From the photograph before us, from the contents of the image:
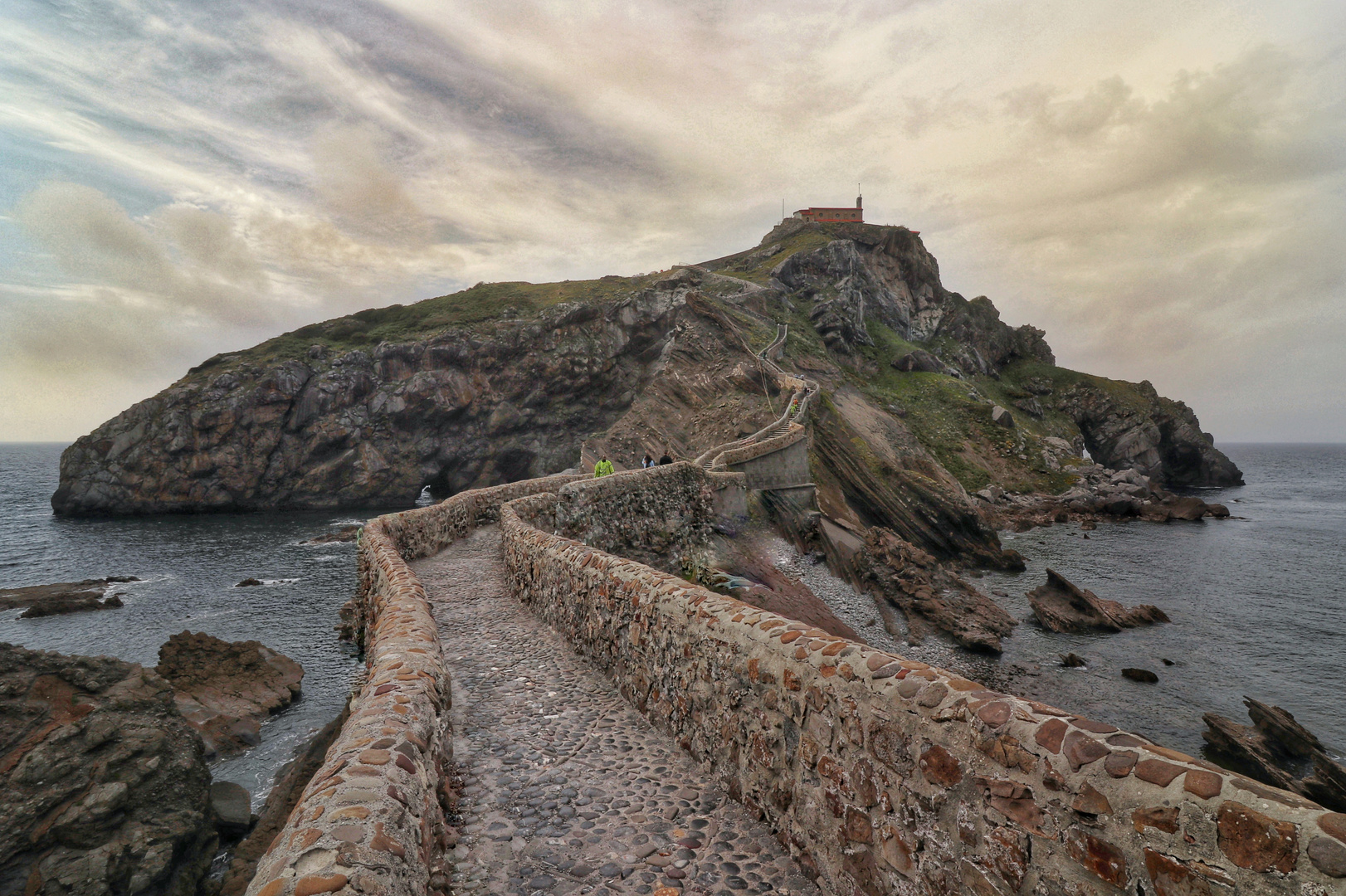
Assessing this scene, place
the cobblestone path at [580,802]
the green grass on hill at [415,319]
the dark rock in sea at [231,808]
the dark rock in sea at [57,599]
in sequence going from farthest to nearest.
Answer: the green grass on hill at [415,319], the dark rock in sea at [57,599], the dark rock in sea at [231,808], the cobblestone path at [580,802]

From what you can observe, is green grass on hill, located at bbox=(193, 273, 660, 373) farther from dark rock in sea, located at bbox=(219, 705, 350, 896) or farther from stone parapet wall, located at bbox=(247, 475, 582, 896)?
stone parapet wall, located at bbox=(247, 475, 582, 896)

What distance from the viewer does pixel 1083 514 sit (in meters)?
53.2

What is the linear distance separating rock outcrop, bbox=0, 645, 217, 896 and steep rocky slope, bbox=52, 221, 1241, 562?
3807 cm

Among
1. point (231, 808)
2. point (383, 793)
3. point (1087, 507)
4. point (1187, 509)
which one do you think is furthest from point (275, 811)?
point (1187, 509)

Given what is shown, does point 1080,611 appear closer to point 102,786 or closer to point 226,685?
point 102,786

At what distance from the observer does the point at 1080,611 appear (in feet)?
86.2

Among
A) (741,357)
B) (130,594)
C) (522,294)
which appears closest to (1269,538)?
(741,357)

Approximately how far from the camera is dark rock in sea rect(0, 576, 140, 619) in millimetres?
30406

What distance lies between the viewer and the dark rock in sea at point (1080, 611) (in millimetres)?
25609

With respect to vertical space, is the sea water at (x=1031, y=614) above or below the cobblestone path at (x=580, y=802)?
below

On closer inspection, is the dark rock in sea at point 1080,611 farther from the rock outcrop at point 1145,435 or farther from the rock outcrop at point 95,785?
the rock outcrop at point 1145,435

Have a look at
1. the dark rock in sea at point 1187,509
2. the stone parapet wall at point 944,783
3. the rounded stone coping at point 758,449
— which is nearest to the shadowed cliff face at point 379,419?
the rounded stone coping at point 758,449

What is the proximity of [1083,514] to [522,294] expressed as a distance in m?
79.2

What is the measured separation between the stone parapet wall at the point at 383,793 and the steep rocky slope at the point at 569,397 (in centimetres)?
4196
